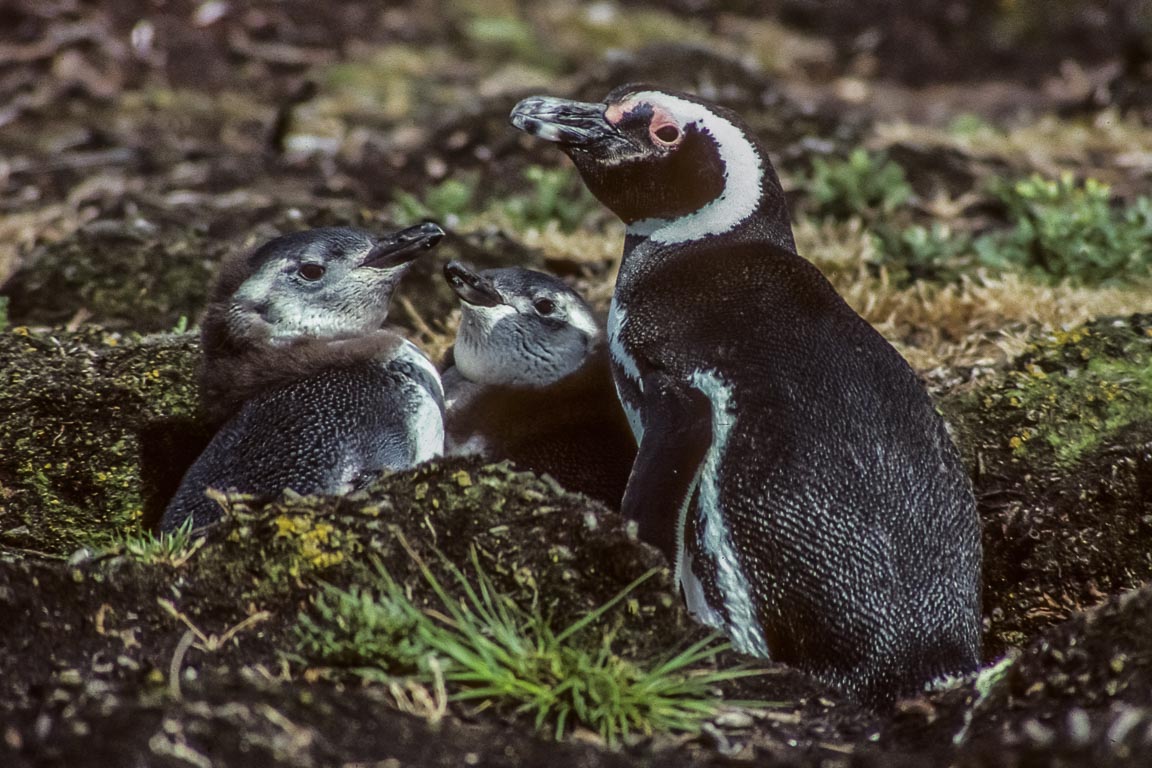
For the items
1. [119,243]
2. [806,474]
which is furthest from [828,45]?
[806,474]

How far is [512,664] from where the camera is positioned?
3146 mm

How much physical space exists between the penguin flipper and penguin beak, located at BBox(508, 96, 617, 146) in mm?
1073

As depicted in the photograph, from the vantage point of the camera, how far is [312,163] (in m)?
10.2

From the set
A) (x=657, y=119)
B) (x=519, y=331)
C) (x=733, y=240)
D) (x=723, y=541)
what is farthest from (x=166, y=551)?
(x=657, y=119)

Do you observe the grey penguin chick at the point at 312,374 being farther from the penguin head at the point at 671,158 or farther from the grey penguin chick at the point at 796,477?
the grey penguin chick at the point at 796,477

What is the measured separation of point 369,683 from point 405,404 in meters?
1.48

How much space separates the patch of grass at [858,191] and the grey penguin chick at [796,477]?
4087 mm

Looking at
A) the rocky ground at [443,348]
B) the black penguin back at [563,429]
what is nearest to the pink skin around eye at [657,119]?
the black penguin back at [563,429]

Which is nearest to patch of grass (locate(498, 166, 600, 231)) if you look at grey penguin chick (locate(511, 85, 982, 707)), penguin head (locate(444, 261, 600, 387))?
penguin head (locate(444, 261, 600, 387))

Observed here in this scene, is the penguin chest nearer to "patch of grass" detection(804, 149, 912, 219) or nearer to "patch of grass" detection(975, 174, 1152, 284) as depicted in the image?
"patch of grass" detection(975, 174, 1152, 284)

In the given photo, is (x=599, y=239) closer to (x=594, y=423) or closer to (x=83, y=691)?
(x=594, y=423)

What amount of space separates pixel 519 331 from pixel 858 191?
3.95m

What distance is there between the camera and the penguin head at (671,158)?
456cm

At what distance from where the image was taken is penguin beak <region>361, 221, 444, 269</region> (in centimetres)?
483
